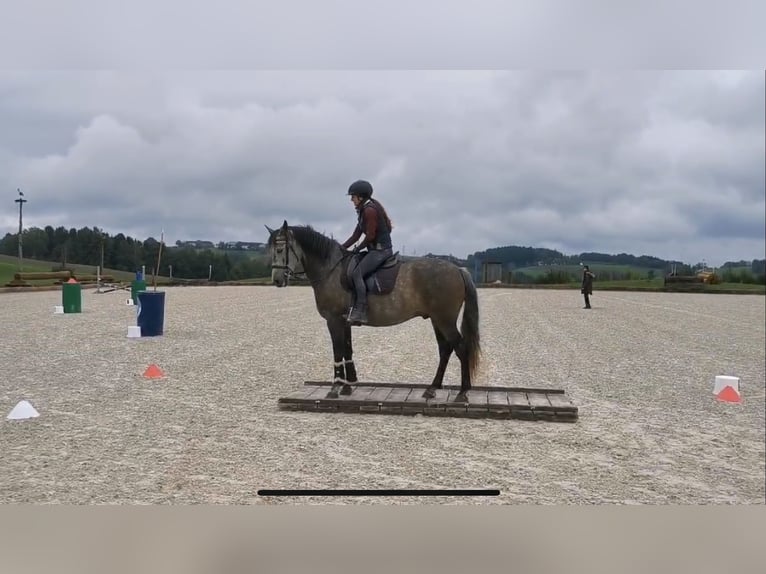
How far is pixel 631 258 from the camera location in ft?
14.8

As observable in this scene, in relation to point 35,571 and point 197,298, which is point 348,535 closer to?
point 35,571

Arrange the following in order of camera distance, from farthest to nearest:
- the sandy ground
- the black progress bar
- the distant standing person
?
1. the distant standing person
2. the sandy ground
3. the black progress bar

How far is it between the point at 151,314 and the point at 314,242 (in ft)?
4.78

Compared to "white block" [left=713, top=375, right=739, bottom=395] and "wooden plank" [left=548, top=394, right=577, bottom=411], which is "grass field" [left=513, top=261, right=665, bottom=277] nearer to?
"wooden plank" [left=548, top=394, right=577, bottom=411]

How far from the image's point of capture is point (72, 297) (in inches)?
166

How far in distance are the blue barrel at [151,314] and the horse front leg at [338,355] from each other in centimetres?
141

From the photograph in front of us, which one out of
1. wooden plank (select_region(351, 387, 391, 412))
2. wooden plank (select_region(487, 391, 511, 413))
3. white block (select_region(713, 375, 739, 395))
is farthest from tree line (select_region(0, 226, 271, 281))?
white block (select_region(713, 375, 739, 395))

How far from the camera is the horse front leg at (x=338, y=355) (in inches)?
217

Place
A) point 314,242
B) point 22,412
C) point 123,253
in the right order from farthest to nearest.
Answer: point 314,242
point 123,253
point 22,412

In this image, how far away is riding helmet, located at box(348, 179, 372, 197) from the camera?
14.0 feet

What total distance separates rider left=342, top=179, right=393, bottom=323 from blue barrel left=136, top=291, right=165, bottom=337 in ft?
5.02

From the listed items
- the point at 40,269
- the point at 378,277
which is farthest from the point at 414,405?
the point at 40,269

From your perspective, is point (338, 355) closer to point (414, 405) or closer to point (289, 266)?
point (414, 405)

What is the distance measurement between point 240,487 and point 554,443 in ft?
7.79
